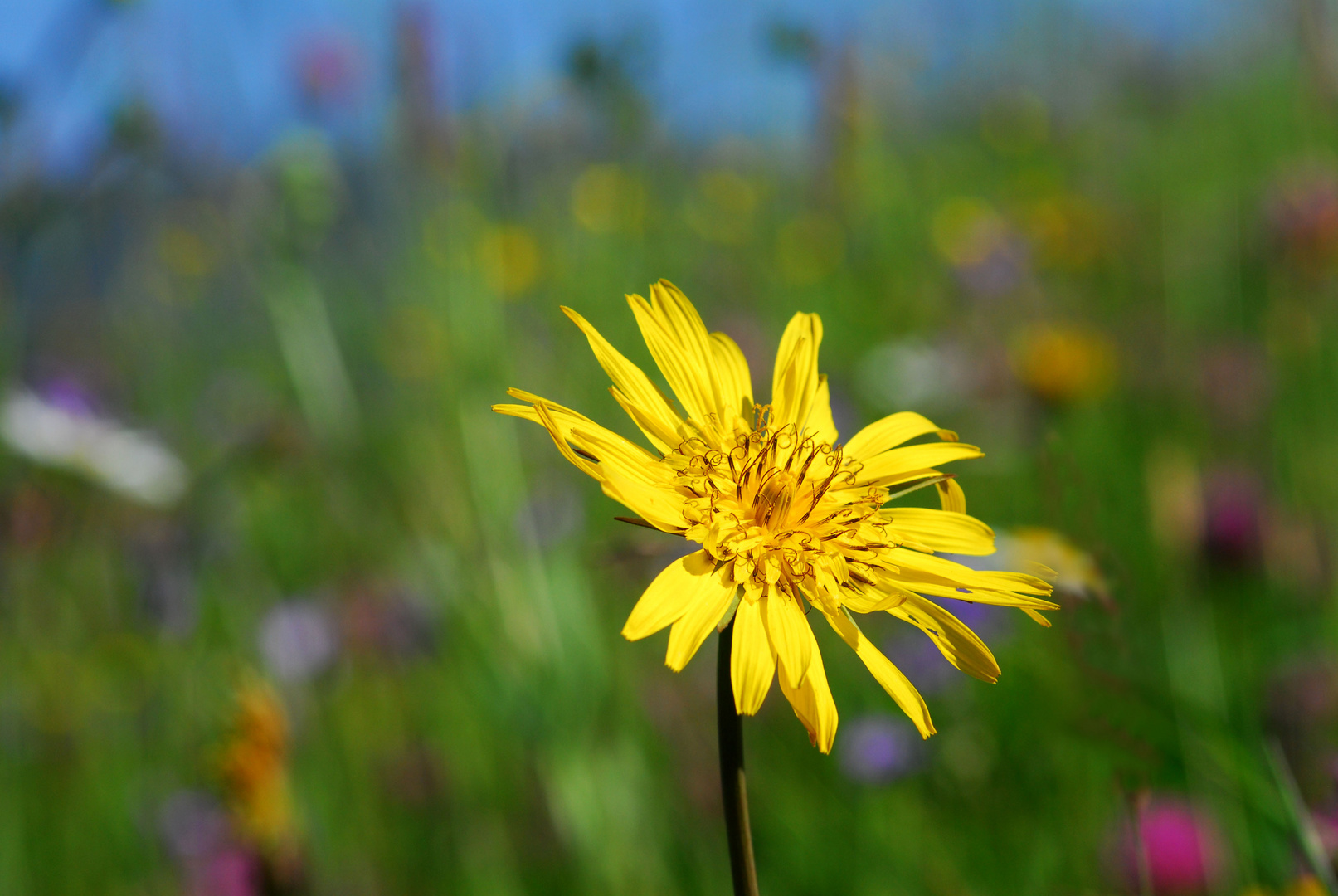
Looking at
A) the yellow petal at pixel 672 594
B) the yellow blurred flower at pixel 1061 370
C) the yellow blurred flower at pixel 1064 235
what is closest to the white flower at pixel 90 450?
→ the yellow petal at pixel 672 594

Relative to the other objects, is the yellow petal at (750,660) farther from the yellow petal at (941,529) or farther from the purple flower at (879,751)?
the purple flower at (879,751)

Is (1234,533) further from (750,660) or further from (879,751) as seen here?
(750,660)

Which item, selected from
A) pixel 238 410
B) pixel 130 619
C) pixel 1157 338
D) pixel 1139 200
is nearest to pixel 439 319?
pixel 130 619

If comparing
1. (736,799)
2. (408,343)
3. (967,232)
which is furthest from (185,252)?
(736,799)

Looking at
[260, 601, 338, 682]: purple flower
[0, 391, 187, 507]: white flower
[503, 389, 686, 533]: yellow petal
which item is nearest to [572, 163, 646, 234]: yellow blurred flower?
[0, 391, 187, 507]: white flower

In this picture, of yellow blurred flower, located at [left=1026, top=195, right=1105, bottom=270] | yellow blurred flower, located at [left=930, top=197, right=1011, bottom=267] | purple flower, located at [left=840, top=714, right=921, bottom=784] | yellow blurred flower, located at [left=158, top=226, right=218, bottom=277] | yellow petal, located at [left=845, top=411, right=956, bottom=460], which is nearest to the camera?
yellow petal, located at [left=845, top=411, right=956, bottom=460]

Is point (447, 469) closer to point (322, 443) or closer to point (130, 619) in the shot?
point (322, 443)

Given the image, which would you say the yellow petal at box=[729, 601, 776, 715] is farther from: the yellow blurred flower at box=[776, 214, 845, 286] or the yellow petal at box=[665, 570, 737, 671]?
the yellow blurred flower at box=[776, 214, 845, 286]

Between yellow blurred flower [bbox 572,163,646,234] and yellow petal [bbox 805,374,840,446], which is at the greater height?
yellow blurred flower [bbox 572,163,646,234]
